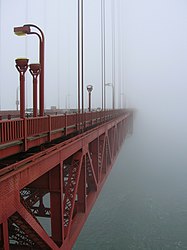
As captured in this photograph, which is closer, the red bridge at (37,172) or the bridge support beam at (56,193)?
the red bridge at (37,172)

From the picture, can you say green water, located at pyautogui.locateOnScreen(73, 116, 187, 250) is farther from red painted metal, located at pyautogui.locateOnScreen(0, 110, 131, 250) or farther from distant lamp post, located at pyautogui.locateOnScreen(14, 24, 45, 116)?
distant lamp post, located at pyautogui.locateOnScreen(14, 24, 45, 116)

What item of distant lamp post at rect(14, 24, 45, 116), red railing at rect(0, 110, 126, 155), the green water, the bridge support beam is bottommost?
the green water

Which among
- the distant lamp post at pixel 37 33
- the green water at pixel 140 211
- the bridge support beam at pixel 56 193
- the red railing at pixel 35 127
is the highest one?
the distant lamp post at pixel 37 33

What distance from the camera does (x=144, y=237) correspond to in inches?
886

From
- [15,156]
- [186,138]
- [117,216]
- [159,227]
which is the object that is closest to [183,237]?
[159,227]

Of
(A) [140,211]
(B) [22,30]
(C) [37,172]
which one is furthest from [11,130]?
(A) [140,211]

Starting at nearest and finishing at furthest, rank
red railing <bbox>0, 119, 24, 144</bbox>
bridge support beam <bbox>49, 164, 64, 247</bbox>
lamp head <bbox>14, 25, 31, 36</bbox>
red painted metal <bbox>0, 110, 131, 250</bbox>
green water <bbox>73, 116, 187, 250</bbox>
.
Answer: red painted metal <bbox>0, 110, 131, 250</bbox> < red railing <bbox>0, 119, 24, 144</bbox> < bridge support beam <bbox>49, 164, 64, 247</bbox> < lamp head <bbox>14, 25, 31, 36</bbox> < green water <bbox>73, 116, 187, 250</bbox>

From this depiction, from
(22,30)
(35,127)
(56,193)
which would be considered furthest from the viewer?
(22,30)

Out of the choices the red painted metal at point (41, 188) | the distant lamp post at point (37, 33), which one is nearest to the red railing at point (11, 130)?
the red painted metal at point (41, 188)

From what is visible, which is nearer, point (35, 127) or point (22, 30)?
point (35, 127)

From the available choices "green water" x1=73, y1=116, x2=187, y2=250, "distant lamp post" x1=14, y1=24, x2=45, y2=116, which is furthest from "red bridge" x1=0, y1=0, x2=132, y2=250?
"green water" x1=73, y1=116, x2=187, y2=250

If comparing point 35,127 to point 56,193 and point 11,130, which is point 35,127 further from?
point 56,193

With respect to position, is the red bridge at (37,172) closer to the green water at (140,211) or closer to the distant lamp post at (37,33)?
the distant lamp post at (37,33)

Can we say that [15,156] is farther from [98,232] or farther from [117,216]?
[117,216]
